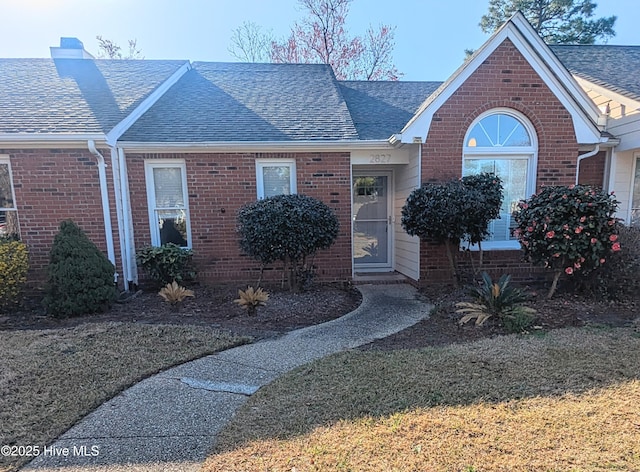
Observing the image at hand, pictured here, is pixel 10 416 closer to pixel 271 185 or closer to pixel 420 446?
pixel 420 446

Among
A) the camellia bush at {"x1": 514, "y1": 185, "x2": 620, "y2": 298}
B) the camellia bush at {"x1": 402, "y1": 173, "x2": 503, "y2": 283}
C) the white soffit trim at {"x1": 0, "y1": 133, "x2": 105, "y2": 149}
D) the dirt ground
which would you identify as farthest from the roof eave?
the camellia bush at {"x1": 514, "y1": 185, "x2": 620, "y2": 298}

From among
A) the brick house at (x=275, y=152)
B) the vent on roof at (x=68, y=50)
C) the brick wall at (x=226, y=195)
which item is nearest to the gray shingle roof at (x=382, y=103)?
the brick house at (x=275, y=152)

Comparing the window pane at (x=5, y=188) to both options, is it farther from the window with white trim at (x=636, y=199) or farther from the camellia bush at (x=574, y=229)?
the window with white trim at (x=636, y=199)

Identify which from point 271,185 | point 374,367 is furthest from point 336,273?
point 374,367

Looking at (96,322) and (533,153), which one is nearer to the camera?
(96,322)

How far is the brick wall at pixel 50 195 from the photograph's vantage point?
19.9 feet

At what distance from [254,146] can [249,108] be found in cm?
183

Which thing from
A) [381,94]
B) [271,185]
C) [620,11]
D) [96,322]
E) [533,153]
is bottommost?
[96,322]

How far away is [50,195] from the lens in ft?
20.3

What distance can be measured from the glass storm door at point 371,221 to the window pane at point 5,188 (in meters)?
6.85

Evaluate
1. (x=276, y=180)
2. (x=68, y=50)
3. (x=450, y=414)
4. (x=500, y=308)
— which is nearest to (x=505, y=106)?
(x=500, y=308)

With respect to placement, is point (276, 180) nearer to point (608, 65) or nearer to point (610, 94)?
point (610, 94)

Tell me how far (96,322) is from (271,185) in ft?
12.7

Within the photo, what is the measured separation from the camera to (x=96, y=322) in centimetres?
479
